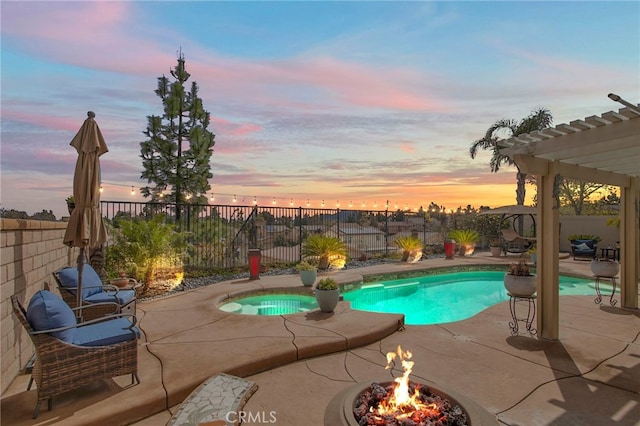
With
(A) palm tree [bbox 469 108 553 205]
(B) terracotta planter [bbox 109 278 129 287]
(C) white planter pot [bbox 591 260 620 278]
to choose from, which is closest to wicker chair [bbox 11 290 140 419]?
(B) terracotta planter [bbox 109 278 129 287]

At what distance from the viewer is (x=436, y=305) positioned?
7230mm

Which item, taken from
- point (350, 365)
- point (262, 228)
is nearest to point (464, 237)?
point (262, 228)

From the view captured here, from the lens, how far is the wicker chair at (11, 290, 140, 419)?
2.39 metres

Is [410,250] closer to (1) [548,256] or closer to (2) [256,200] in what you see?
(2) [256,200]

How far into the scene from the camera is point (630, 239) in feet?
17.7

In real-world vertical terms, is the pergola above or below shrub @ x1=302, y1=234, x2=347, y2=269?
above

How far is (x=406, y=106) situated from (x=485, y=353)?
7.28 metres

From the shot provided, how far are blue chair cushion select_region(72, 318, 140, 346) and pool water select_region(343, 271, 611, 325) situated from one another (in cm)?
469

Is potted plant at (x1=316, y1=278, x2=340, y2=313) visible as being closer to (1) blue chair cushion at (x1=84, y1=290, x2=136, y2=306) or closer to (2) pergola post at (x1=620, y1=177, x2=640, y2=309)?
(1) blue chair cushion at (x1=84, y1=290, x2=136, y2=306)

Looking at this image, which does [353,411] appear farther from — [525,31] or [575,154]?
[525,31]

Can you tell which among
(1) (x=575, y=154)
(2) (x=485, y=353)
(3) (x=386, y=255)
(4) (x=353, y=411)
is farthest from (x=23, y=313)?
(3) (x=386, y=255)

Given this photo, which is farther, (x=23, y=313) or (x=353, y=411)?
(x=23, y=313)

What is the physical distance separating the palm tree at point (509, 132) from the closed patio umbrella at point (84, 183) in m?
15.6

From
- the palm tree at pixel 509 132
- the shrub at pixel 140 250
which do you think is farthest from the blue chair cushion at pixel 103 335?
the palm tree at pixel 509 132
